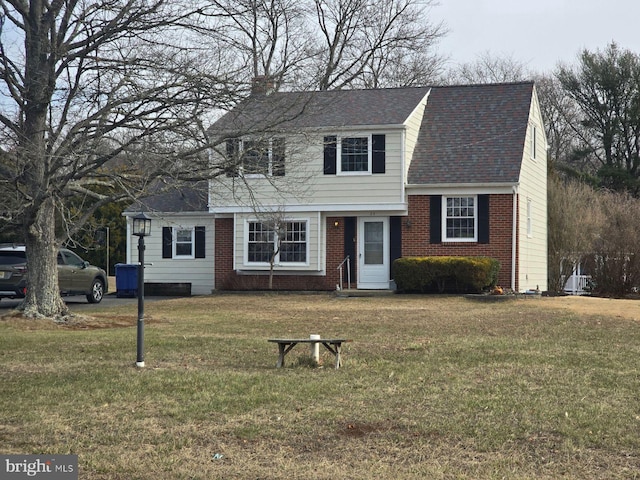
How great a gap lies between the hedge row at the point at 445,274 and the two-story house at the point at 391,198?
3.58 feet

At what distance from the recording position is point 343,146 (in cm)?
2656

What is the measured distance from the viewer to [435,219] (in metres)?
26.1

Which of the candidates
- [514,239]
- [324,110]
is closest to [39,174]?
[324,110]

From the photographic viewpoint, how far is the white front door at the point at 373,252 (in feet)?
87.8

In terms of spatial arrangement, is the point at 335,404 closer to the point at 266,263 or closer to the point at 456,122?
the point at 266,263

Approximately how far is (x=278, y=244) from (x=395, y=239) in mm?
3617

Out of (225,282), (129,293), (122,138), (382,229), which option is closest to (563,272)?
(382,229)

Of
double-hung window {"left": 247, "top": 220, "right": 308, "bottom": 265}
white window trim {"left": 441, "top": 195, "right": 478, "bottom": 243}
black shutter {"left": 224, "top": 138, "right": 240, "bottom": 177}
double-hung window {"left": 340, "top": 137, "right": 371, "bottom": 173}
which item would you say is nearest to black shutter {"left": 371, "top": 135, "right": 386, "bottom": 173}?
double-hung window {"left": 340, "top": 137, "right": 371, "bottom": 173}

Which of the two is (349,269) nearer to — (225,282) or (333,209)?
(333,209)

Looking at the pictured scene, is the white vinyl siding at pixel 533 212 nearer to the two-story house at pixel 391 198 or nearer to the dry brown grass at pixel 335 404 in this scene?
the two-story house at pixel 391 198

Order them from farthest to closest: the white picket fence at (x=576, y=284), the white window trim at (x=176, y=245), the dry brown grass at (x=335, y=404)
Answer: the white picket fence at (x=576, y=284) → the white window trim at (x=176, y=245) → the dry brown grass at (x=335, y=404)

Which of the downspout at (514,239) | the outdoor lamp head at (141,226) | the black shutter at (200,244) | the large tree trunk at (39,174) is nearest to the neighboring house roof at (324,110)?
the large tree trunk at (39,174)

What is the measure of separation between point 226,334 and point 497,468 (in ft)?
30.2

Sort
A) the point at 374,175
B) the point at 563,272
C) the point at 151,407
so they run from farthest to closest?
1. the point at 563,272
2. the point at 374,175
3. the point at 151,407
